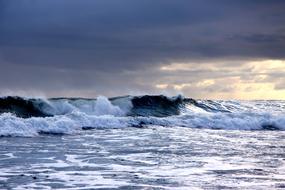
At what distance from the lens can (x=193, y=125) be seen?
24.8 m

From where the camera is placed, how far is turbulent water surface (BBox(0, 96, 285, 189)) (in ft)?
31.2

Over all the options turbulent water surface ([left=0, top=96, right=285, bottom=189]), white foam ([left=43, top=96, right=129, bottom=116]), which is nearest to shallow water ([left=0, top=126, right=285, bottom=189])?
turbulent water surface ([left=0, top=96, right=285, bottom=189])

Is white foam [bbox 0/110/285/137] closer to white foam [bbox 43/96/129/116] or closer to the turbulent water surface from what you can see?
the turbulent water surface

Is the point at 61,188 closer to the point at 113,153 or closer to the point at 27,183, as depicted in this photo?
the point at 27,183

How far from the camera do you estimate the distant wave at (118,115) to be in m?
19.9

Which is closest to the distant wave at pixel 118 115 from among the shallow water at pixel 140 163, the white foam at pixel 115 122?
the white foam at pixel 115 122

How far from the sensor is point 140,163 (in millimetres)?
11789

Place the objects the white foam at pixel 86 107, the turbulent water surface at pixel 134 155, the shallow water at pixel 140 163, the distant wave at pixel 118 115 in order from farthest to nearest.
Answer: the white foam at pixel 86 107
the distant wave at pixel 118 115
the turbulent water surface at pixel 134 155
the shallow water at pixel 140 163

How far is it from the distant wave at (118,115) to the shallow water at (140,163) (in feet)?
7.32

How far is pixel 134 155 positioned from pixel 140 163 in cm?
137

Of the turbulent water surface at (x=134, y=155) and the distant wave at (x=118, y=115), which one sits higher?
Result: the distant wave at (x=118, y=115)

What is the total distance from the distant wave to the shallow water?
7.32 feet

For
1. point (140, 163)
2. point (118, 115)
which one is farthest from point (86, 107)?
point (140, 163)

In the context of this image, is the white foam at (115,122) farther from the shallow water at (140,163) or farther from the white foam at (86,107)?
the shallow water at (140,163)
